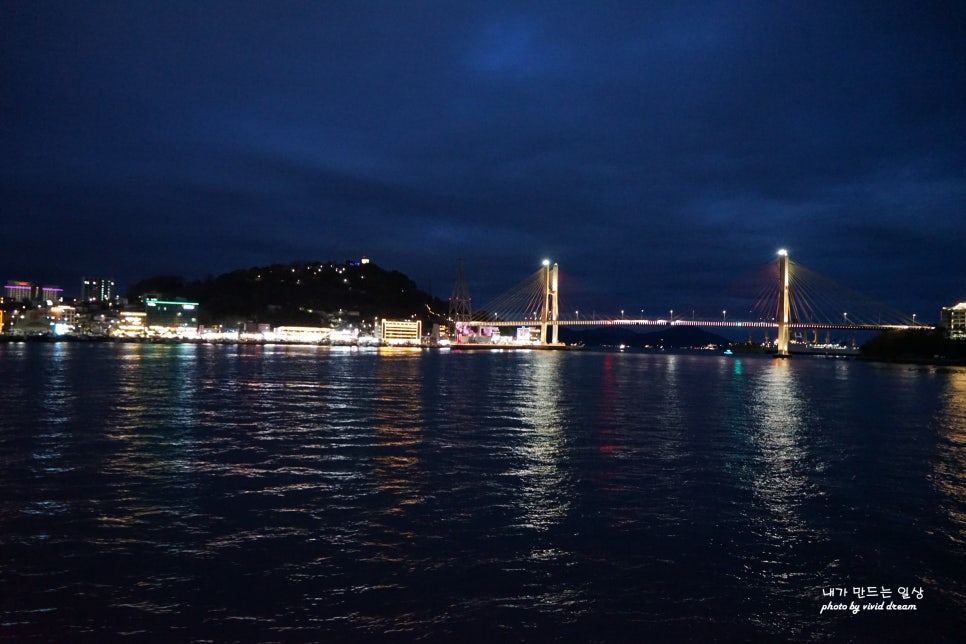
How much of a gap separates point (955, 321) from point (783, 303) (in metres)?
39.0

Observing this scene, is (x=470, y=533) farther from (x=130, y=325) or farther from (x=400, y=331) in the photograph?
(x=130, y=325)

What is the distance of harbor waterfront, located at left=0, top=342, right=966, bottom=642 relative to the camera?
5.74 meters

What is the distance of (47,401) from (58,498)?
51.4 ft

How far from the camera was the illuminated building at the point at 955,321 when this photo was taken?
107 metres

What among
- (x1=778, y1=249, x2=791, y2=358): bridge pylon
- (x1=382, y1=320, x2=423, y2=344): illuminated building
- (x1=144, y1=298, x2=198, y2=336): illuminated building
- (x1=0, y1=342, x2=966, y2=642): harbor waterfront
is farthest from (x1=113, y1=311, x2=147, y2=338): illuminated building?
(x1=0, y1=342, x2=966, y2=642): harbor waterfront

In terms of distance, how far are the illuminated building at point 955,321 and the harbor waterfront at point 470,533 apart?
366 ft

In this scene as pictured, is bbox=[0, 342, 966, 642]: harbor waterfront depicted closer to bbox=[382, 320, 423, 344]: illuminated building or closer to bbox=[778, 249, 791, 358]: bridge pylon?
bbox=[778, 249, 791, 358]: bridge pylon

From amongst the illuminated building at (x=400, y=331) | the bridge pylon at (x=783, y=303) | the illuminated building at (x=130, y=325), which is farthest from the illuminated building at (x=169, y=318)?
the bridge pylon at (x=783, y=303)

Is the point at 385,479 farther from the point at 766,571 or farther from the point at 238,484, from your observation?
→ the point at 766,571

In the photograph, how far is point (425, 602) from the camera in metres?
6.04

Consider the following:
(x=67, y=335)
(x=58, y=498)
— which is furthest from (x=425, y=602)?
(x=67, y=335)

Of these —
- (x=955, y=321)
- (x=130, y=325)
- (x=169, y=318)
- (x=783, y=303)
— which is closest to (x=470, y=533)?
(x=783, y=303)

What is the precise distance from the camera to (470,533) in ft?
26.6

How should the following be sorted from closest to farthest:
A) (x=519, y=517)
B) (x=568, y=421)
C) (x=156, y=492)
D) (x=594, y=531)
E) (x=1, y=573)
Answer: (x=1, y=573), (x=594, y=531), (x=519, y=517), (x=156, y=492), (x=568, y=421)
